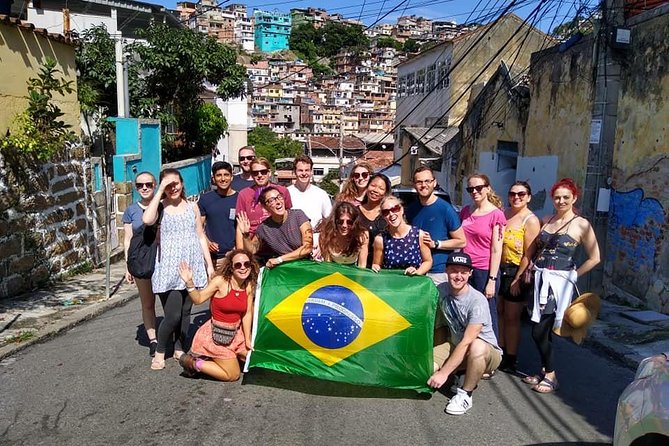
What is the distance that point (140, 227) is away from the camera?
18.1ft

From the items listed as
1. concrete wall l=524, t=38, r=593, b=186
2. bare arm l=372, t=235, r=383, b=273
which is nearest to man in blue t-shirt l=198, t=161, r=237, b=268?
bare arm l=372, t=235, r=383, b=273

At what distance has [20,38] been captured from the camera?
7.89 m

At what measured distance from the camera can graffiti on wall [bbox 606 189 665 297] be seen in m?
8.21

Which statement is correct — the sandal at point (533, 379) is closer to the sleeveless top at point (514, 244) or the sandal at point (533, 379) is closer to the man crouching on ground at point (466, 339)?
the man crouching on ground at point (466, 339)

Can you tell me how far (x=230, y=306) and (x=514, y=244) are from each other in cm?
251

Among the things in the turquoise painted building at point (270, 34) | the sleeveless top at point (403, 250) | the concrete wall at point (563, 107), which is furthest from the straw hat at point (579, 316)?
the turquoise painted building at point (270, 34)

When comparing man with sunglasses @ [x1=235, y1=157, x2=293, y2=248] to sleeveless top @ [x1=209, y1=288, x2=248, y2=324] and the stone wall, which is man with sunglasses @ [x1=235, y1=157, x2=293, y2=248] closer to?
sleeveless top @ [x1=209, y1=288, x2=248, y2=324]

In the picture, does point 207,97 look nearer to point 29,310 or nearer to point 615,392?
point 29,310

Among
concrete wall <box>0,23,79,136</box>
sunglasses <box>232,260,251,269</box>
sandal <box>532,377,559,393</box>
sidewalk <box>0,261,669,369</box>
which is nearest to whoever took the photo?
sunglasses <box>232,260,251,269</box>

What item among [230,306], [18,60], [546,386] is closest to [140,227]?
[230,306]

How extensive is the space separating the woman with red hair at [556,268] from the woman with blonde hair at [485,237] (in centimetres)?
34

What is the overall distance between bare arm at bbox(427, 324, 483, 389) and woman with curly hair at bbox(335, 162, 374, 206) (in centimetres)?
175

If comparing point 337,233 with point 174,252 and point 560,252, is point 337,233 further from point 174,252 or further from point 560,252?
point 560,252

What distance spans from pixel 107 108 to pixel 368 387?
41.6 feet
